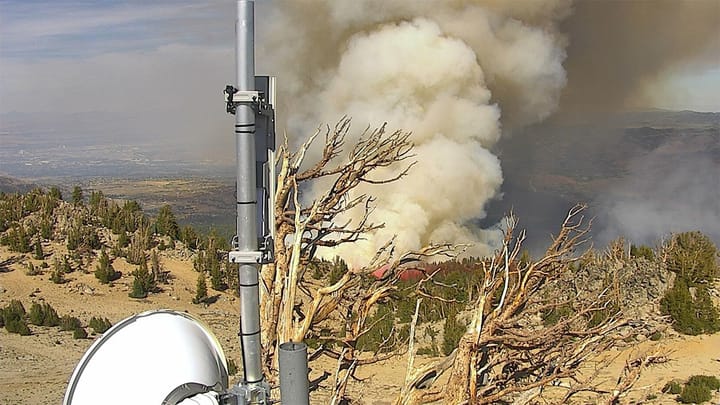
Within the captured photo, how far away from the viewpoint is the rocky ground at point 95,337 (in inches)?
293

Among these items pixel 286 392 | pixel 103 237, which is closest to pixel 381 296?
pixel 286 392

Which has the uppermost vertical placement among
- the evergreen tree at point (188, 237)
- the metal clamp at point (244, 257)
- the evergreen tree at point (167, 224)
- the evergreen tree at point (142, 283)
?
the evergreen tree at point (167, 224)

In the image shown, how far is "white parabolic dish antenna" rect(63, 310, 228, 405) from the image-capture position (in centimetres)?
269

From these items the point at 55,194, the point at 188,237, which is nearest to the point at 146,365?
the point at 188,237

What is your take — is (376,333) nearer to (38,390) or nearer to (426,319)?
(426,319)

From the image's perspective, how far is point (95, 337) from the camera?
9.15 m

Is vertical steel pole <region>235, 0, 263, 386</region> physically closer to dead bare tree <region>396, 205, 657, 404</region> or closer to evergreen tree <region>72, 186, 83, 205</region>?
dead bare tree <region>396, 205, 657, 404</region>

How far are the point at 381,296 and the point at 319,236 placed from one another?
879 mm

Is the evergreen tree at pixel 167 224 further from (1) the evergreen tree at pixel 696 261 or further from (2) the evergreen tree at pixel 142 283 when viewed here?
(1) the evergreen tree at pixel 696 261

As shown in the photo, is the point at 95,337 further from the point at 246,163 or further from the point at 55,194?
the point at 246,163

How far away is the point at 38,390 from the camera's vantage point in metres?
7.14

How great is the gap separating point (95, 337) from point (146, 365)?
708cm

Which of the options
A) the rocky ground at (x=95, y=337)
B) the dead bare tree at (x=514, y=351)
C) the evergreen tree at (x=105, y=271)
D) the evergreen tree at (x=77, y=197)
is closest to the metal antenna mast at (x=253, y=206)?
the dead bare tree at (x=514, y=351)

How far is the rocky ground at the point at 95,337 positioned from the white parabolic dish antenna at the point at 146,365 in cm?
398
